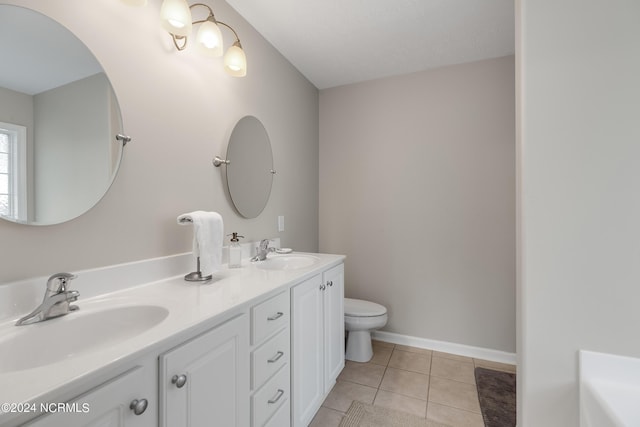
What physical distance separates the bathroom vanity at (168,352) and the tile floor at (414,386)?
1.12 ft

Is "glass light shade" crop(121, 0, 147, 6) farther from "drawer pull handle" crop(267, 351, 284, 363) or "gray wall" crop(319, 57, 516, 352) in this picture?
"gray wall" crop(319, 57, 516, 352)

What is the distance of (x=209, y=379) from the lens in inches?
32.5

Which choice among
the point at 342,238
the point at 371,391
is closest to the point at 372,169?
the point at 342,238

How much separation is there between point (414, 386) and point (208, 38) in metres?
2.45

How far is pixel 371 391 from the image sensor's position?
70.7 inches

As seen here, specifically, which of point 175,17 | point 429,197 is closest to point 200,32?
point 175,17

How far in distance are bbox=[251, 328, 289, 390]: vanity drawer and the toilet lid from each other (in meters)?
0.97

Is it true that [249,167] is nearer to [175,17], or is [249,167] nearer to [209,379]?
[175,17]

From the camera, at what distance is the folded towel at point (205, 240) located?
1.21 meters

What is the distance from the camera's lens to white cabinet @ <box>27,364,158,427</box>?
51 centimetres

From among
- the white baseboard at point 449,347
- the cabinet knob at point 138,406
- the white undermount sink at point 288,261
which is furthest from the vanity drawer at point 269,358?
the white baseboard at point 449,347

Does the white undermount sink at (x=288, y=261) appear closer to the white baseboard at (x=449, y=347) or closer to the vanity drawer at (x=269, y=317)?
the vanity drawer at (x=269, y=317)

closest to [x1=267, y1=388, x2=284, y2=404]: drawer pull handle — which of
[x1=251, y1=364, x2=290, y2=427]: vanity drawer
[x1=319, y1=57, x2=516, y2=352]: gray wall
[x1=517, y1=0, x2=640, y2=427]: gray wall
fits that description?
[x1=251, y1=364, x2=290, y2=427]: vanity drawer

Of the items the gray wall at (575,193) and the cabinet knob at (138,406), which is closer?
the cabinet knob at (138,406)
